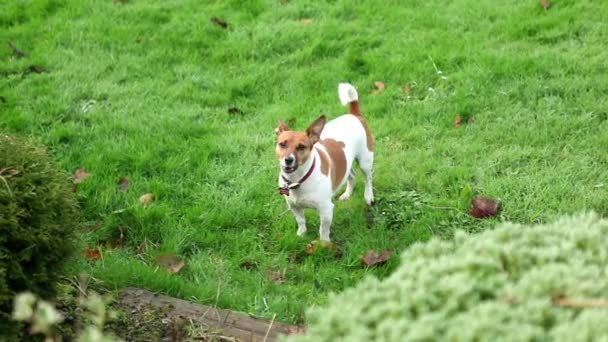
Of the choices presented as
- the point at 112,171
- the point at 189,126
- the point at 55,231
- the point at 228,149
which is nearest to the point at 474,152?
the point at 228,149

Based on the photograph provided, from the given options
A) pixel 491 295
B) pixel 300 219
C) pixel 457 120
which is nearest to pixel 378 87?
pixel 457 120

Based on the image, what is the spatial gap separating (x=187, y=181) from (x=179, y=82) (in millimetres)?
1718

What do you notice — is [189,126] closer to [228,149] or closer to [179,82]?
[228,149]

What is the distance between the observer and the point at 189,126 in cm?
591

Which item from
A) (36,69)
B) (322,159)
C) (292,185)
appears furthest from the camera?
(36,69)

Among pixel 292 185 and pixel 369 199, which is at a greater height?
pixel 292 185

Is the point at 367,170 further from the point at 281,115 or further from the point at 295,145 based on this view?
the point at 281,115

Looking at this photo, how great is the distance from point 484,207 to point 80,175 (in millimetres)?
2909

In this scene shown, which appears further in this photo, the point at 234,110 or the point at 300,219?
the point at 234,110

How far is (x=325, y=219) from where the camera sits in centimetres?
459

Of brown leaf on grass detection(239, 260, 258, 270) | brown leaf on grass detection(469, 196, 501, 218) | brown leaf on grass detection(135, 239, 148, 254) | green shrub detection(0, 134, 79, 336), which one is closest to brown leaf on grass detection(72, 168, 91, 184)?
brown leaf on grass detection(135, 239, 148, 254)

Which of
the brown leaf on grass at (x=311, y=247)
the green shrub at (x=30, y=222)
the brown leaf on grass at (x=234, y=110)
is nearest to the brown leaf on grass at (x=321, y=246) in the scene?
the brown leaf on grass at (x=311, y=247)

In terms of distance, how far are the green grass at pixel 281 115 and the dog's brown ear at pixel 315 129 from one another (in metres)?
0.68

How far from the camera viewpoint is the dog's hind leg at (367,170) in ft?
16.8
